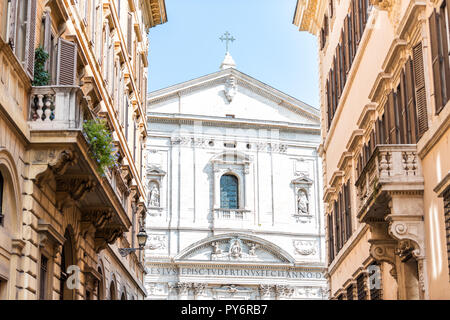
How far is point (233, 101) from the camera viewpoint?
53688 mm

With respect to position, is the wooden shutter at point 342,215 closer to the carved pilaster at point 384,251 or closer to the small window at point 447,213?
the carved pilaster at point 384,251

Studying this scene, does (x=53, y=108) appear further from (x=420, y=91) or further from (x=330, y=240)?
(x=330, y=240)

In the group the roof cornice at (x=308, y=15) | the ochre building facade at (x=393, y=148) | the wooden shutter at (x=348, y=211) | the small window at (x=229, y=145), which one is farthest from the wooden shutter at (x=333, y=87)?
the small window at (x=229, y=145)

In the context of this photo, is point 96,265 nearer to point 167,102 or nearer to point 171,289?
point 171,289

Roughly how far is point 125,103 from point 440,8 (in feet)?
47.5

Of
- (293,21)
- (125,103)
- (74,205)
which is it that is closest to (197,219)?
(293,21)

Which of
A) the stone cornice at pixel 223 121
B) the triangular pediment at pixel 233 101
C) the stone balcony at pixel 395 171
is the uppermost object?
the triangular pediment at pixel 233 101

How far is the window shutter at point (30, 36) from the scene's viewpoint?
14.2 m

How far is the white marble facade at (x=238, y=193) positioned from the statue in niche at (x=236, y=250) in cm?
7

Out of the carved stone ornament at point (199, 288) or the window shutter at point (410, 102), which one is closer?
the window shutter at point (410, 102)

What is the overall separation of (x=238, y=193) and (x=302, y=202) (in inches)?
156

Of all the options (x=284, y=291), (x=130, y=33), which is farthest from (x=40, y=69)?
(x=284, y=291)

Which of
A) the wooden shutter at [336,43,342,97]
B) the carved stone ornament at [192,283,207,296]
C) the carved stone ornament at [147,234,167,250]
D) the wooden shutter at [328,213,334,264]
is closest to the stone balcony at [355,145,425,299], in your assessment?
the wooden shutter at [336,43,342,97]

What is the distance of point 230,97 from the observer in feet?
176
